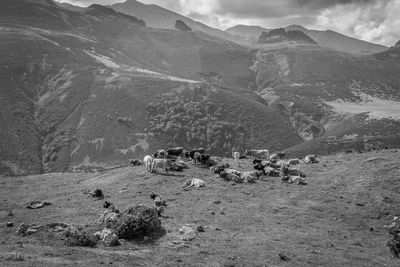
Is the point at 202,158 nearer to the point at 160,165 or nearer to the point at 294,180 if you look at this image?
the point at 160,165

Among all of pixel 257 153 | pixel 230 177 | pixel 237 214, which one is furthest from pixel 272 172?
pixel 257 153

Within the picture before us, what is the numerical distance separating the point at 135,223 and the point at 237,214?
9617 millimetres

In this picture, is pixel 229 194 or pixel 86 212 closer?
pixel 86 212

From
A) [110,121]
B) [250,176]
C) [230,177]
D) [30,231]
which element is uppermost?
[250,176]

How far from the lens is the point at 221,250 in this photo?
23984 mm

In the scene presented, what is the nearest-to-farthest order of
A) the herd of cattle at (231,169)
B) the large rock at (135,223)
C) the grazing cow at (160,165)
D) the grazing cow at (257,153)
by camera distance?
the large rock at (135,223)
the herd of cattle at (231,169)
the grazing cow at (160,165)
the grazing cow at (257,153)

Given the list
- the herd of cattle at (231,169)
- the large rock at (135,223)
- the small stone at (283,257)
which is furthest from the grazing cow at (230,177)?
the small stone at (283,257)

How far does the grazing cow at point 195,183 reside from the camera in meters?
40.2

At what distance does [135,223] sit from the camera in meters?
25.8

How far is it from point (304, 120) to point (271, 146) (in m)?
46.7

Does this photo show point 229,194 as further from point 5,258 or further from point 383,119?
point 383,119

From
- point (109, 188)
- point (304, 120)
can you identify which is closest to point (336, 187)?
point (109, 188)

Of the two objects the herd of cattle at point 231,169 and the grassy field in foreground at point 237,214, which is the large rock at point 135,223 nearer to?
the grassy field in foreground at point 237,214

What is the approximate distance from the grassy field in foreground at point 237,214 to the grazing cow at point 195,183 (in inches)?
42.9
